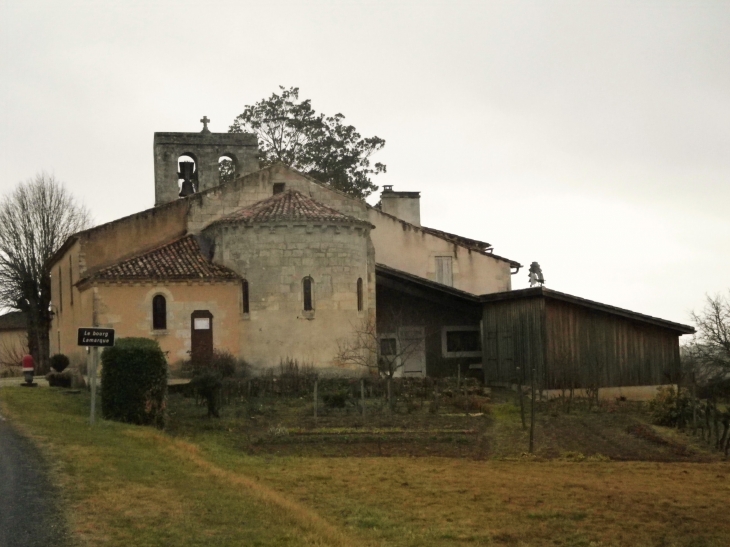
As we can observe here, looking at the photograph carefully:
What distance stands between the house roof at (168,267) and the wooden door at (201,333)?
4.36 feet

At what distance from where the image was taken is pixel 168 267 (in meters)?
34.0

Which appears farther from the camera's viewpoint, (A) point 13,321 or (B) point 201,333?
(A) point 13,321

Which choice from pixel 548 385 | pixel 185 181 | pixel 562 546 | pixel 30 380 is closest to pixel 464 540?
pixel 562 546

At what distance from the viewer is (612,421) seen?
25703mm

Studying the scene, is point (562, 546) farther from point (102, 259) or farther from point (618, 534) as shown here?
point (102, 259)

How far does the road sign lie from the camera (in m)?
20.3

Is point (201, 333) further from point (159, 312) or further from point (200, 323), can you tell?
point (159, 312)

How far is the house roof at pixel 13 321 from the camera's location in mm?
65375

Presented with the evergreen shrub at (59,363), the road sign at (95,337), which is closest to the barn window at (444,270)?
the evergreen shrub at (59,363)

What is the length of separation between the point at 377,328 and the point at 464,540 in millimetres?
26230

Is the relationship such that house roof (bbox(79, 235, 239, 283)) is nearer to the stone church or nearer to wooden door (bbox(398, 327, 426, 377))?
the stone church

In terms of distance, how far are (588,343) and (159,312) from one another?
14432 millimetres

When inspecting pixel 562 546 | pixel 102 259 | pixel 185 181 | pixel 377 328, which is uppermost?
pixel 185 181

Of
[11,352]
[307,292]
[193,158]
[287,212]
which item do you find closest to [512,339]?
[307,292]
